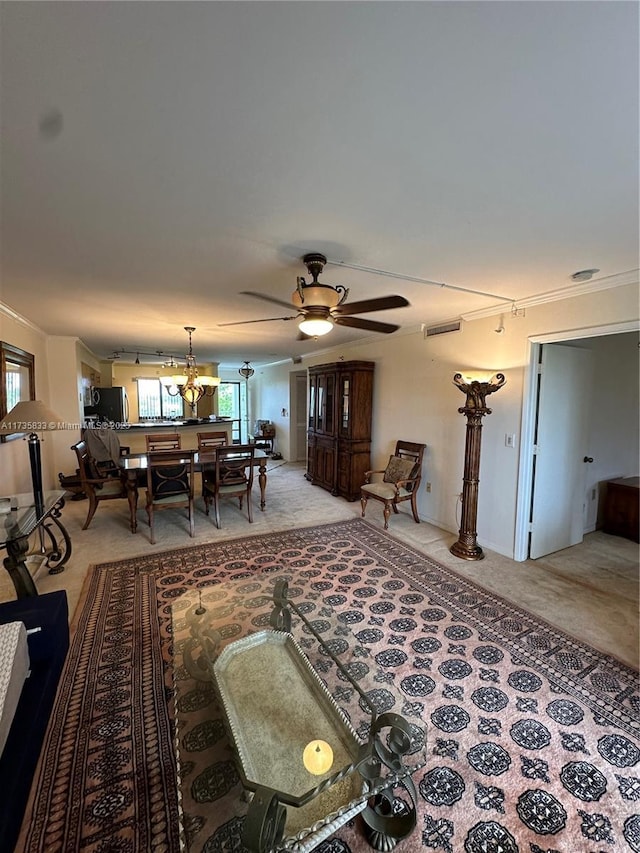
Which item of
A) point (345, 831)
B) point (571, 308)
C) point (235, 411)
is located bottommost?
point (345, 831)

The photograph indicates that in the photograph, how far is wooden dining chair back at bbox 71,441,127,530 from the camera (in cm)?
411

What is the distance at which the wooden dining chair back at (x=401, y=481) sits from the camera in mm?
4316

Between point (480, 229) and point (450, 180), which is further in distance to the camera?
point (480, 229)

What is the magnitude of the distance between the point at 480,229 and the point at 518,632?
2.54 metres

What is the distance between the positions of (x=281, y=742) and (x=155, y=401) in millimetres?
10240

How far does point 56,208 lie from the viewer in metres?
1.72

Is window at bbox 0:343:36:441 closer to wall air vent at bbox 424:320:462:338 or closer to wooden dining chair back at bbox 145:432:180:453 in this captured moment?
wooden dining chair back at bbox 145:432:180:453

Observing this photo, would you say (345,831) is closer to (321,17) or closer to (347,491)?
(321,17)

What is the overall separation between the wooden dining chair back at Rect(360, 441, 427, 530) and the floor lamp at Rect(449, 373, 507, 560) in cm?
84

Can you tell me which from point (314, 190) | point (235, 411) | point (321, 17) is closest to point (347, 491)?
point (314, 190)

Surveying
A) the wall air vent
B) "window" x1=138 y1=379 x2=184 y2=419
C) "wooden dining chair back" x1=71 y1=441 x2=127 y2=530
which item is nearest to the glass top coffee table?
"wooden dining chair back" x1=71 y1=441 x2=127 y2=530

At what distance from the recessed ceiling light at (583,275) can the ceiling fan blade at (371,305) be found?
133cm

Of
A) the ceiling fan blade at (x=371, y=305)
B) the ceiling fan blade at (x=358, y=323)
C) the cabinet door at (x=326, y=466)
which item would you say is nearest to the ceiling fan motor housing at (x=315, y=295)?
the ceiling fan blade at (x=371, y=305)

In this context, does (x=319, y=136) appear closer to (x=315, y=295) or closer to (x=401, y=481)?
(x=315, y=295)
